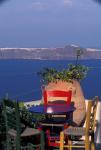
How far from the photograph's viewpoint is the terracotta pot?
5.39m

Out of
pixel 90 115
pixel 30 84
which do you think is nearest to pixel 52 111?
pixel 90 115

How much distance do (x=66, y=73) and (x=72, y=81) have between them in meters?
0.12

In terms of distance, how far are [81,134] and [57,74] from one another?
206cm

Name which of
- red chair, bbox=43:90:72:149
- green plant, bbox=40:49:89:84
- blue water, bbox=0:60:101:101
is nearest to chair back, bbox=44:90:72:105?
red chair, bbox=43:90:72:149

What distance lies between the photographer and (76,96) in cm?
548

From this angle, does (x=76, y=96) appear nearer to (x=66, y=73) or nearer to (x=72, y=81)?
(x=72, y=81)

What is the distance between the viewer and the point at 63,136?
3584mm

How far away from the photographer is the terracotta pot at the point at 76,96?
17.7 feet

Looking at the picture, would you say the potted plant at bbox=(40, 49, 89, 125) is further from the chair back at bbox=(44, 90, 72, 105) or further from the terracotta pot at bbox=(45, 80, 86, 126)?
the chair back at bbox=(44, 90, 72, 105)

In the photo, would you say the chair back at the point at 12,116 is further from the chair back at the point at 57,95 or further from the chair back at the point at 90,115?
the chair back at the point at 57,95

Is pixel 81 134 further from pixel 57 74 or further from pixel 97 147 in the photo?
pixel 57 74

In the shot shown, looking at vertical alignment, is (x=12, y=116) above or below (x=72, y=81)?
above

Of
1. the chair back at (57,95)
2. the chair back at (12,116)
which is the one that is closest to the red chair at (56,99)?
the chair back at (57,95)

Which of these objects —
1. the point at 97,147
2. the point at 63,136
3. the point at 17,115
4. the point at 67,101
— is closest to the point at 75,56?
the point at 67,101
